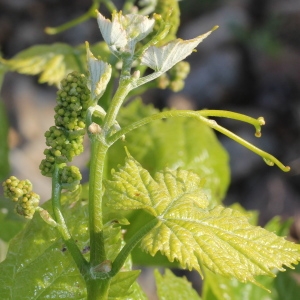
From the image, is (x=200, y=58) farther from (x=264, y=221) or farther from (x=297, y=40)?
(x=264, y=221)

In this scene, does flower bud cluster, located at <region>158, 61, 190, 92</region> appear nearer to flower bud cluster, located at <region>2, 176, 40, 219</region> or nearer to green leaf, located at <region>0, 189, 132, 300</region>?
green leaf, located at <region>0, 189, 132, 300</region>

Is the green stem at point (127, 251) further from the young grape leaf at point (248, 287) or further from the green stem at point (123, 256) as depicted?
the young grape leaf at point (248, 287)

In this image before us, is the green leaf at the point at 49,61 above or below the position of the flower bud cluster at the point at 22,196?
below

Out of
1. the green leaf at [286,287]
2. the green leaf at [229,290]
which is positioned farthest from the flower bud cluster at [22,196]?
the green leaf at [286,287]

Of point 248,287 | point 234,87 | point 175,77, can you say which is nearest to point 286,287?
point 248,287

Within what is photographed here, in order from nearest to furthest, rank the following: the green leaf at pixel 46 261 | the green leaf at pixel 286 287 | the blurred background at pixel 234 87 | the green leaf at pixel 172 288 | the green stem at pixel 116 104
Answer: the green stem at pixel 116 104 < the green leaf at pixel 46 261 < the green leaf at pixel 172 288 < the green leaf at pixel 286 287 < the blurred background at pixel 234 87

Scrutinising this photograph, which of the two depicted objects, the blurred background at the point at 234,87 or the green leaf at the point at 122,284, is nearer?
the green leaf at the point at 122,284

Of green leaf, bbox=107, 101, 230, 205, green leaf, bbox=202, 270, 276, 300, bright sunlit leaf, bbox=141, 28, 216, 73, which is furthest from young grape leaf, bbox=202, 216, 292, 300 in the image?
bright sunlit leaf, bbox=141, 28, 216, 73
